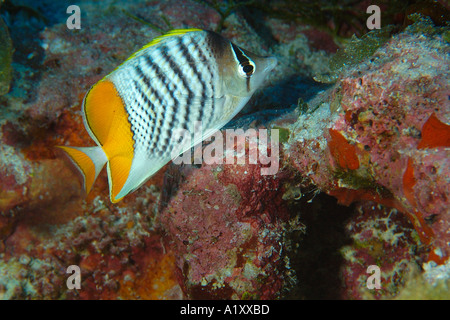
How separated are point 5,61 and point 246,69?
2.71 metres

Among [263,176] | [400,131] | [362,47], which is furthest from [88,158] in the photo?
[362,47]

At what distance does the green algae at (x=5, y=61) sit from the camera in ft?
9.30

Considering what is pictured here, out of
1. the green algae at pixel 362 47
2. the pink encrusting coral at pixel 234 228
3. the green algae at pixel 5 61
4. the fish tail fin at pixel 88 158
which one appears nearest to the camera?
the fish tail fin at pixel 88 158

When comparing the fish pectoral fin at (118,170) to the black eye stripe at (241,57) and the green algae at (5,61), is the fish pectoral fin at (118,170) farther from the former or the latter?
the green algae at (5,61)

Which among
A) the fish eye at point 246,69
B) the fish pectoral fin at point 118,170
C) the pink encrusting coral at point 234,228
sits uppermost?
the fish eye at point 246,69

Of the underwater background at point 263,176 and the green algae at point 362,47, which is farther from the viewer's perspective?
the green algae at point 362,47

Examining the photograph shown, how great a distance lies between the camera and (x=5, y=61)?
286 cm

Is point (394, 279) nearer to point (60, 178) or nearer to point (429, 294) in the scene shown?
point (429, 294)

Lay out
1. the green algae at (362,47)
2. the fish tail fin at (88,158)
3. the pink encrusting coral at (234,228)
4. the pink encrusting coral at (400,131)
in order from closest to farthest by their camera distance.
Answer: the pink encrusting coral at (400,131), the fish tail fin at (88,158), the pink encrusting coral at (234,228), the green algae at (362,47)

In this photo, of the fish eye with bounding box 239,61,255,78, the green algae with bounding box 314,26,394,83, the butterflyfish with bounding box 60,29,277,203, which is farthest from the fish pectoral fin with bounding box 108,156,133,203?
the green algae with bounding box 314,26,394,83

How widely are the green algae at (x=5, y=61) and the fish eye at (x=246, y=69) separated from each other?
103 inches

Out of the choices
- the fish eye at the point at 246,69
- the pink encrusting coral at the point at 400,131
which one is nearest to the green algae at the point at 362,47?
the pink encrusting coral at the point at 400,131

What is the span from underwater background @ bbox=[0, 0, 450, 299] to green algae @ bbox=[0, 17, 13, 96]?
0.04 feet

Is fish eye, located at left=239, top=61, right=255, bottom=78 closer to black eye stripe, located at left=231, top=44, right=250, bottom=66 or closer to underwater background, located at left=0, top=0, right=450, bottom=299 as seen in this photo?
black eye stripe, located at left=231, top=44, right=250, bottom=66
